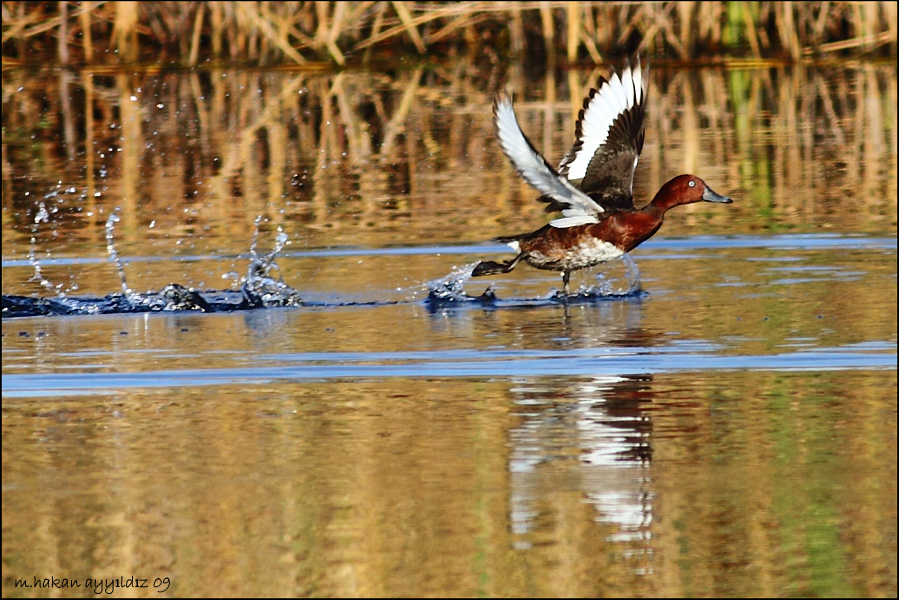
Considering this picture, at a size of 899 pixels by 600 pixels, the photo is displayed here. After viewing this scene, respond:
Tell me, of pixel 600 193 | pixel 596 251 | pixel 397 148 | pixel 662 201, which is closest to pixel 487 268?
pixel 596 251

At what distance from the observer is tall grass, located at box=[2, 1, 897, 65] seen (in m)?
21.8

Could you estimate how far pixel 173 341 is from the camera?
7.27m

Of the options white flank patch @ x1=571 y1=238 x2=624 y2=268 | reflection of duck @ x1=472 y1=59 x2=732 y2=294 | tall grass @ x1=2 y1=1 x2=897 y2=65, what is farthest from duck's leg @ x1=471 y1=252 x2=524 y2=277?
tall grass @ x1=2 y1=1 x2=897 y2=65

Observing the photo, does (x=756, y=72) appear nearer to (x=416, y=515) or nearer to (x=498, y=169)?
(x=498, y=169)

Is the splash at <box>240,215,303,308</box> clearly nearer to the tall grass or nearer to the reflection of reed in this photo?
the reflection of reed

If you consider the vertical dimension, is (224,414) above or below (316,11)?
below

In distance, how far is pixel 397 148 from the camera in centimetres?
1509

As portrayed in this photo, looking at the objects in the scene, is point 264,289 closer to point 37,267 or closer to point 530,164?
point 37,267

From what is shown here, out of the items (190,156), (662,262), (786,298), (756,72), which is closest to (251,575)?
(786,298)

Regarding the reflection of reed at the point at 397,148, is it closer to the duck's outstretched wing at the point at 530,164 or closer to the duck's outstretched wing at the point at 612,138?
the duck's outstretched wing at the point at 612,138

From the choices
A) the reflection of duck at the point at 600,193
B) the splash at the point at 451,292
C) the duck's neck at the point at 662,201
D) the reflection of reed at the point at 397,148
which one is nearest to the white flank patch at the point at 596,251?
the reflection of duck at the point at 600,193

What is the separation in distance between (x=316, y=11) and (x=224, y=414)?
18227 mm

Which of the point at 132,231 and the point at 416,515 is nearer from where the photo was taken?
the point at 416,515

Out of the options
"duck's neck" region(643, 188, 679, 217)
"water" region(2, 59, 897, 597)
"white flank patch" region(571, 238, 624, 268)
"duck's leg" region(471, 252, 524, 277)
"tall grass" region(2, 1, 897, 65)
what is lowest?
"water" region(2, 59, 897, 597)
